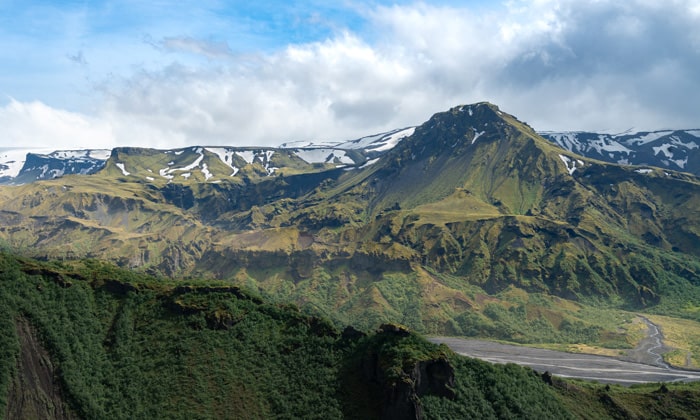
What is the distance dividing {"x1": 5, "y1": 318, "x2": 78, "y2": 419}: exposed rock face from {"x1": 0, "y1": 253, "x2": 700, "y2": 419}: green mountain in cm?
23

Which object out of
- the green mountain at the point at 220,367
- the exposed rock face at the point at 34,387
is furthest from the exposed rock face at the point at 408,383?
→ the exposed rock face at the point at 34,387

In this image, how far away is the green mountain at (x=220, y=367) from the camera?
5103 inches

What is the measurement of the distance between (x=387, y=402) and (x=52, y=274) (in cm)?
9736

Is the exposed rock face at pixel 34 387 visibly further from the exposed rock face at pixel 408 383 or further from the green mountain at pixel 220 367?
the exposed rock face at pixel 408 383

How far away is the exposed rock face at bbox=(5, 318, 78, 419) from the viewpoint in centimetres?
12269

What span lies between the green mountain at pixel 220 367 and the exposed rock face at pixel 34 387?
9.1 inches

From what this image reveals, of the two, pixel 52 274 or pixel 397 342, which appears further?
pixel 52 274

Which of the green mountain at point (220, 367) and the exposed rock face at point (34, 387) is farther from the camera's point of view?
the green mountain at point (220, 367)

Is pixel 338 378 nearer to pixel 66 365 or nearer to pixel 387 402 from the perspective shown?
pixel 387 402

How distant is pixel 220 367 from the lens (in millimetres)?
142375

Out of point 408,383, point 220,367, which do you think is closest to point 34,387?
point 220,367

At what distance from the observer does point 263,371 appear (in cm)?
14362

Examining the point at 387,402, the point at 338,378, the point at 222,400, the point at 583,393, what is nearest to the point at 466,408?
the point at 387,402

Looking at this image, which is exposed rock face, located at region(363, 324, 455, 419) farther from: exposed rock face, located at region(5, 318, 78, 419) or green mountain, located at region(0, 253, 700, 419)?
exposed rock face, located at region(5, 318, 78, 419)
